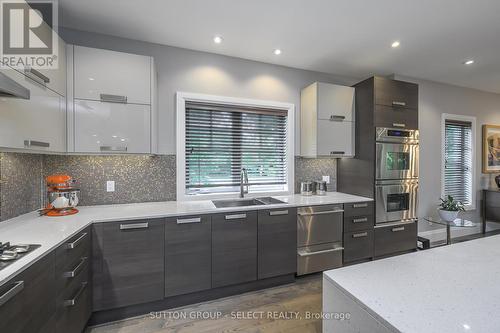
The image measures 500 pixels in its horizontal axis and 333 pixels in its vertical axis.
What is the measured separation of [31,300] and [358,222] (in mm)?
2901

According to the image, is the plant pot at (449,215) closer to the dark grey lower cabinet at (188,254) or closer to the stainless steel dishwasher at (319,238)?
the stainless steel dishwasher at (319,238)

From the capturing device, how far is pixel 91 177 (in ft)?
7.38

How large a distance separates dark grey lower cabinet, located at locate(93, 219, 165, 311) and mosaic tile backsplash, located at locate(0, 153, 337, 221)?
0.62m

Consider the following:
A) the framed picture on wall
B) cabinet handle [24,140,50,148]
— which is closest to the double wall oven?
the framed picture on wall

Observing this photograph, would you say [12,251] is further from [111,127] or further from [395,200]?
[395,200]

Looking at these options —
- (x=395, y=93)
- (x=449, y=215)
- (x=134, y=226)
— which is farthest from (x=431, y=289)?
(x=449, y=215)

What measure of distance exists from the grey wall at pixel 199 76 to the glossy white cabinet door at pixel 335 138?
1.15 feet

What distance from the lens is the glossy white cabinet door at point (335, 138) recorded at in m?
2.89

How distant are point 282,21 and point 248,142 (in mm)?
1398

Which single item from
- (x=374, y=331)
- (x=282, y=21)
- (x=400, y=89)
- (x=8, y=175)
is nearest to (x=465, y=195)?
(x=400, y=89)

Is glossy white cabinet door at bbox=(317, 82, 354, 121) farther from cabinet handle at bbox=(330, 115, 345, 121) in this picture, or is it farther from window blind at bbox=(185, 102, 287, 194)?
window blind at bbox=(185, 102, 287, 194)

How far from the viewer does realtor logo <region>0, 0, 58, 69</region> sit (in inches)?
53.1

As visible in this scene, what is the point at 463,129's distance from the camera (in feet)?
13.3

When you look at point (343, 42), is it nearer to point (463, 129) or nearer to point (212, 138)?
point (212, 138)
